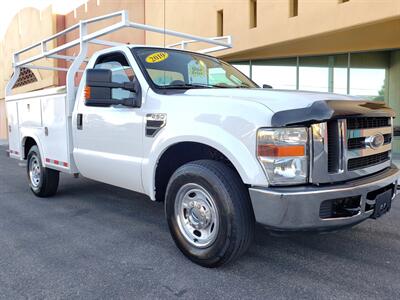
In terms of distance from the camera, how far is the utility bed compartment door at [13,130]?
6910 mm

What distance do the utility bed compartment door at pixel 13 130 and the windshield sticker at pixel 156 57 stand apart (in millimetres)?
3528

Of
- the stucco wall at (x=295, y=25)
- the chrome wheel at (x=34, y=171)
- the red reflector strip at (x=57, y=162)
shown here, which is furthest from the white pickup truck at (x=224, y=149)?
the stucco wall at (x=295, y=25)

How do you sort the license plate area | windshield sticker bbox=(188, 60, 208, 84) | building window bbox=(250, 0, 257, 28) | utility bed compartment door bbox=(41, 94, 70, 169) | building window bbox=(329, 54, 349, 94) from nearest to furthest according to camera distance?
the license plate area, windshield sticker bbox=(188, 60, 208, 84), utility bed compartment door bbox=(41, 94, 70, 169), building window bbox=(329, 54, 349, 94), building window bbox=(250, 0, 257, 28)

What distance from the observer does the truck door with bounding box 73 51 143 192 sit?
416 cm

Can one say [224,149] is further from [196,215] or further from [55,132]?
[55,132]

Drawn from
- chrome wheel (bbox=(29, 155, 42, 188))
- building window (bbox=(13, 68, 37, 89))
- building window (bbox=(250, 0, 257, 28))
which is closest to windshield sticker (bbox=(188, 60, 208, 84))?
chrome wheel (bbox=(29, 155, 42, 188))

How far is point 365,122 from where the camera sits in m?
3.31

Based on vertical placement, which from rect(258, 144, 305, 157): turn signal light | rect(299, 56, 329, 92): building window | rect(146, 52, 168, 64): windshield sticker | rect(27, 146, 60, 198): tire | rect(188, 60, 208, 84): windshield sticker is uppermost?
rect(299, 56, 329, 92): building window

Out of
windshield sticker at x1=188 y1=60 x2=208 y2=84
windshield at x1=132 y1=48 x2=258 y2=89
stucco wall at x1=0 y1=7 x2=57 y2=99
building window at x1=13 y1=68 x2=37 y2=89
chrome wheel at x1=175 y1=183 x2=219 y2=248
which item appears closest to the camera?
chrome wheel at x1=175 y1=183 x2=219 y2=248

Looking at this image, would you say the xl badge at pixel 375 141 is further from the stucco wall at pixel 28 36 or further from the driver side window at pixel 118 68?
the stucco wall at pixel 28 36

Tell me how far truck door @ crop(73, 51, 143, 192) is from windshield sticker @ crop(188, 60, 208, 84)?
2.28 feet

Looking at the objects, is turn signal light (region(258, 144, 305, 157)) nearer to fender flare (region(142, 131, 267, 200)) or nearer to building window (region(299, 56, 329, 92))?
fender flare (region(142, 131, 267, 200))

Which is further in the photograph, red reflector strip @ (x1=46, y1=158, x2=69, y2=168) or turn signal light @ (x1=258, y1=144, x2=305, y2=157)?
red reflector strip @ (x1=46, y1=158, x2=69, y2=168)

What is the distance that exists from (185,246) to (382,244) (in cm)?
204
